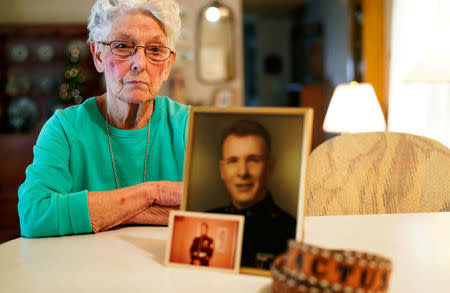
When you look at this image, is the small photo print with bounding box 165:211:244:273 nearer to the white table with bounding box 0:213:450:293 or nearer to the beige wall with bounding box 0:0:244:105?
the white table with bounding box 0:213:450:293

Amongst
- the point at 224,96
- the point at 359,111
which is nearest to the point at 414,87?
the point at 359,111

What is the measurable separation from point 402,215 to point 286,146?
538 millimetres

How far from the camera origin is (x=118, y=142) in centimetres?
130

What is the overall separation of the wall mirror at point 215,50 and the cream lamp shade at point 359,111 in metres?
2.39

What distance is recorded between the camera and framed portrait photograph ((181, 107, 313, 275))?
69 centimetres

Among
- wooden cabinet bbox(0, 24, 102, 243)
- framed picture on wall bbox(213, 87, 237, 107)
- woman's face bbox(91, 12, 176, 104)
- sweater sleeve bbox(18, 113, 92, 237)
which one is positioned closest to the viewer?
sweater sleeve bbox(18, 113, 92, 237)

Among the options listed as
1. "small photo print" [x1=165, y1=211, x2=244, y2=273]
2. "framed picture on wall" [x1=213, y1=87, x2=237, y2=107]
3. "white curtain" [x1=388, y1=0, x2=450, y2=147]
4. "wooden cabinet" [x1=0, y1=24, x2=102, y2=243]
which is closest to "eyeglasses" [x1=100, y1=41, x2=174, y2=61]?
"small photo print" [x1=165, y1=211, x2=244, y2=273]

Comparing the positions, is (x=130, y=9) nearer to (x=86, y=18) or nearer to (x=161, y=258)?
(x=161, y=258)

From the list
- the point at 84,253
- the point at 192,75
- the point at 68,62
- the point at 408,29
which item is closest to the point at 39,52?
the point at 68,62

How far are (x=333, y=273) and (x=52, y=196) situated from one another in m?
0.74

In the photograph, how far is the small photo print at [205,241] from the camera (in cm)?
70

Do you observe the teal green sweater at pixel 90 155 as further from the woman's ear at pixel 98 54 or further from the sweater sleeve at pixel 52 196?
the woman's ear at pixel 98 54

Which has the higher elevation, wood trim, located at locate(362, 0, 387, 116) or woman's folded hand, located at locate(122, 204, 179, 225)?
wood trim, located at locate(362, 0, 387, 116)

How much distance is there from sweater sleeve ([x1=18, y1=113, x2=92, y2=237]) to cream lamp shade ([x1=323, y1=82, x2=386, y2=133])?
207 centimetres
